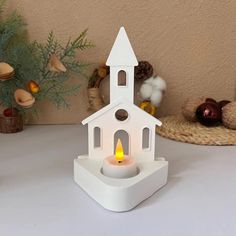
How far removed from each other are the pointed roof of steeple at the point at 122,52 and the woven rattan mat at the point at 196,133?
12.4 inches

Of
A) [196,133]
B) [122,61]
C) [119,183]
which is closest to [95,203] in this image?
[119,183]

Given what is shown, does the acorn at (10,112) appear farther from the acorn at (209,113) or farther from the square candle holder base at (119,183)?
the acorn at (209,113)

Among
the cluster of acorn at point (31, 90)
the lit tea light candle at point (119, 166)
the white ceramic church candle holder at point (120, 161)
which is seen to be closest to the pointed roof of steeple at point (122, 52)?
the white ceramic church candle holder at point (120, 161)

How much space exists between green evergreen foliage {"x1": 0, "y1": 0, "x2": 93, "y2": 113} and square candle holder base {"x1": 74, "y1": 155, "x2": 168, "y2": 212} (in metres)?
0.34

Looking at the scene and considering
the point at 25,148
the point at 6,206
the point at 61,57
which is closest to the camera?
the point at 6,206

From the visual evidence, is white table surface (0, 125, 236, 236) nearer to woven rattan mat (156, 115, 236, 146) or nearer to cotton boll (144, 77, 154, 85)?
woven rattan mat (156, 115, 236, 146)

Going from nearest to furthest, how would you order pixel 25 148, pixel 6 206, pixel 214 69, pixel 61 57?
pixel 6 206
pixel 25 148
pixel 61 57
pixel 214 69

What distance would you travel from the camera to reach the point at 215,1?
96 centimetres

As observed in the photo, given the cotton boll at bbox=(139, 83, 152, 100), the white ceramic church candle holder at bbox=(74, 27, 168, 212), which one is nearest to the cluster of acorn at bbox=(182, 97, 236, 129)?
the cotton boll at bbox=(139, 83, 152, 100)

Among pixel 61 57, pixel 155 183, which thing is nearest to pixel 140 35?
pixel 61 57

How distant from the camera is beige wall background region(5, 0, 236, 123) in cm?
91

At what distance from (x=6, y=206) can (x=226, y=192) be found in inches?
14.0

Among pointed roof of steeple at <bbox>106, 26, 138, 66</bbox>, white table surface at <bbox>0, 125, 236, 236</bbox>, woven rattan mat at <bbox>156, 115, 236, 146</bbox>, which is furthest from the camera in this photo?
woven rattan mat at <bbox>156, 115, 236, 146</bbox>

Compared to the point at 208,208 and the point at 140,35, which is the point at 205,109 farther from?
the point at 208,208
